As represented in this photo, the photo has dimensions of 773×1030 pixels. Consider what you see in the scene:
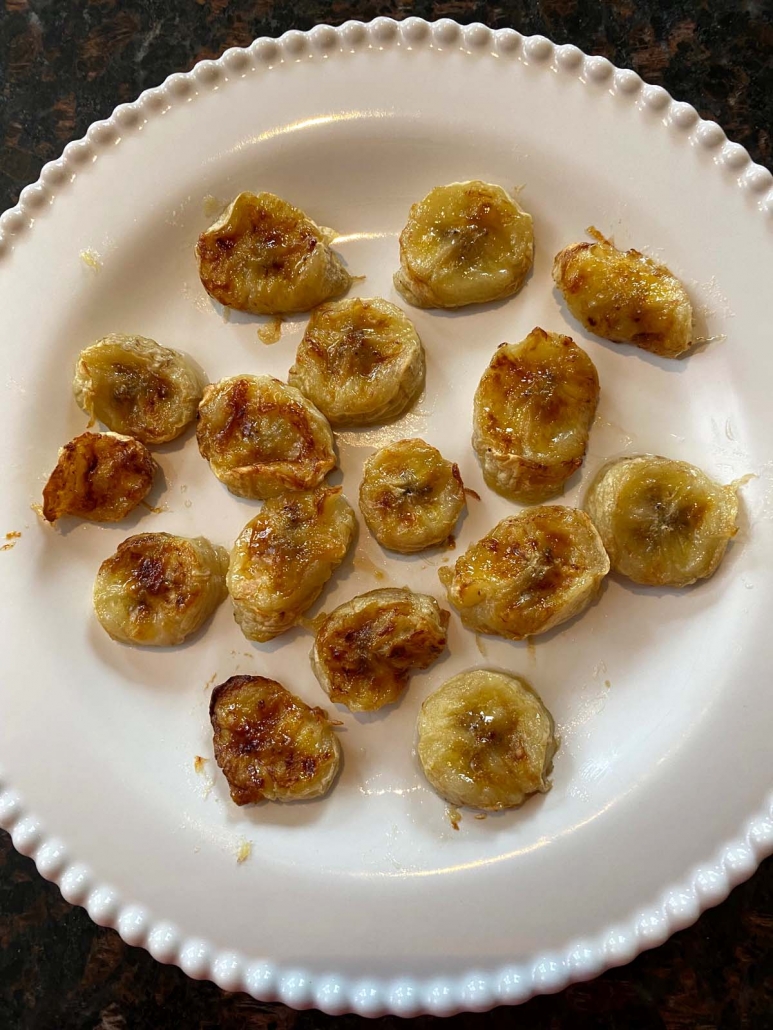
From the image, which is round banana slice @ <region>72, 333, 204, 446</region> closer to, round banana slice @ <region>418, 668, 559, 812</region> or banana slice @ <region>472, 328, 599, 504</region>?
banana slice @ <region>472, 328, 599, 504</region>

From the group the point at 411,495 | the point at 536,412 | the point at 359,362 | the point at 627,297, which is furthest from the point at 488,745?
Result: the point at 627,297

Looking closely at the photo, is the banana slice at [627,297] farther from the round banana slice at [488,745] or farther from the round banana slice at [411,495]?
the round banana slice at [488,745]

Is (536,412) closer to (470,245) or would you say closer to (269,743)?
(470,245)

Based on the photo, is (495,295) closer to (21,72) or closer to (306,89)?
(306,89)

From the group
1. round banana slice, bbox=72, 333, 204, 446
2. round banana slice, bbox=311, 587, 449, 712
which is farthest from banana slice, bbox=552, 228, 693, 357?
round banana slice, bbox=72, 333, 204, 446

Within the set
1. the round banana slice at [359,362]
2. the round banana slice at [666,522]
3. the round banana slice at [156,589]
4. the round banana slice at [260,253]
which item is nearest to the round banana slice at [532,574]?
the round banana slice at [666,522]

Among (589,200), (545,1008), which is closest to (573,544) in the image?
(589,200)
